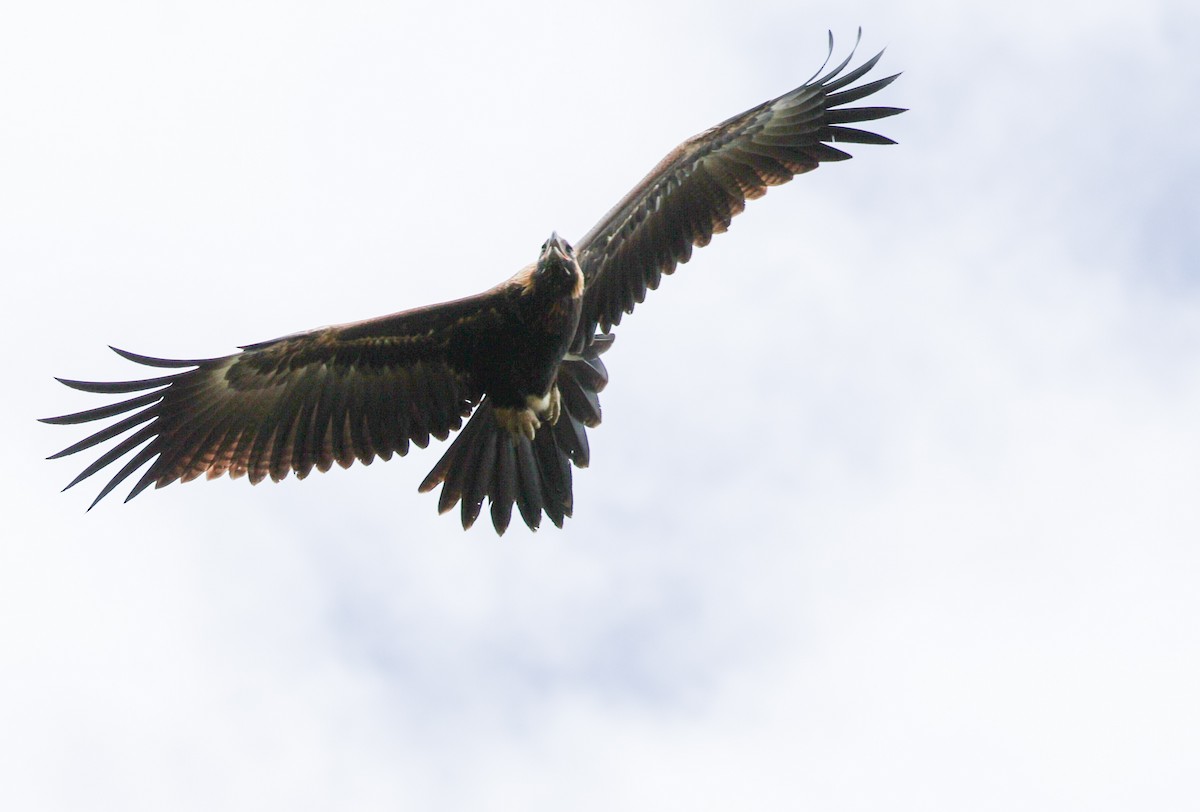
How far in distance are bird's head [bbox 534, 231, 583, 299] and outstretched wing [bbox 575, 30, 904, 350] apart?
82 cm

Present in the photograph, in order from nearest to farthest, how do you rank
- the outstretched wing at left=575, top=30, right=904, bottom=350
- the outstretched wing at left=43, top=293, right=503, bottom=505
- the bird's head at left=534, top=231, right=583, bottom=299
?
1. the bird's head at left=534, top=231, right=583, bottom=299
2. the outstretched wing at left=43, top=293, right=503, bottom=505
3. the outstretched wing at left=575, top=30, right=904, bottom=350

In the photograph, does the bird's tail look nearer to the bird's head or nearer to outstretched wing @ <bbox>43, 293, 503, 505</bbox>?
outstretched wing @ <bbox>43, 293, 503, 505</bbox>

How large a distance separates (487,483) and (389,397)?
0.86 metres

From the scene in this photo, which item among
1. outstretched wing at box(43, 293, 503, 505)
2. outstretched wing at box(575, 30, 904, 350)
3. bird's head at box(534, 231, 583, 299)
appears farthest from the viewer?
outstretched wing at box(575, 30, 904, 350)

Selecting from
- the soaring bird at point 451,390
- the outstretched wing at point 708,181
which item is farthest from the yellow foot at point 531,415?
the outstretched wing at point 708,181

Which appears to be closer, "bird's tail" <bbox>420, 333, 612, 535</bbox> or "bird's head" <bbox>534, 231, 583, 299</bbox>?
"bird's head" <bbox>534, 231, 583, 299</bbox>

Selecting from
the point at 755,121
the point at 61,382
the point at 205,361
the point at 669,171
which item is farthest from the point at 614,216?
the point at 61,382

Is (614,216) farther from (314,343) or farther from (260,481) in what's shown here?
(260,481)

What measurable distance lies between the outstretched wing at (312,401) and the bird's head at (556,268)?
601mm

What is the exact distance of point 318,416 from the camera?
1006cm

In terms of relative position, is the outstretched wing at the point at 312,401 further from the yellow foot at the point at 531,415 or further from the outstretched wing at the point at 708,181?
the outstretched wing at the point at 708,181

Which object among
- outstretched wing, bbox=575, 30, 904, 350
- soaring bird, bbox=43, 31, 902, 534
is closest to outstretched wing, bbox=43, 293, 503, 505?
soaring bird, bbox=43, 31, 902, 534

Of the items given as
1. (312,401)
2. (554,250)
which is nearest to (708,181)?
(554,250)

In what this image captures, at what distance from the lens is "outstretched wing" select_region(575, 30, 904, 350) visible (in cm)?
1034
